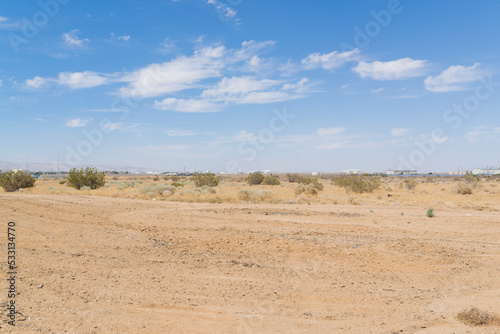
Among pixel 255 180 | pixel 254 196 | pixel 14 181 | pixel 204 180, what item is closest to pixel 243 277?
pixel 254 196

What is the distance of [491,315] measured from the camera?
644cm

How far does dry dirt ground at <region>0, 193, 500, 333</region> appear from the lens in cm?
617

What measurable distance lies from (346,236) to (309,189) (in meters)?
23.1

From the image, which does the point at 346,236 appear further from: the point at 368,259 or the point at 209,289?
the point at 209,289

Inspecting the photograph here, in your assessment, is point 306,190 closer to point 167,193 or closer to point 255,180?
point 167,193

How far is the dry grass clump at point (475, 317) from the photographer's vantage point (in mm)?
6223

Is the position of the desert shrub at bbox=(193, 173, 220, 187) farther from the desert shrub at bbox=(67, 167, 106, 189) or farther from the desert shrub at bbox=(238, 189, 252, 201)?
the desert shrub at bbox=(238, 189, 252, 201)

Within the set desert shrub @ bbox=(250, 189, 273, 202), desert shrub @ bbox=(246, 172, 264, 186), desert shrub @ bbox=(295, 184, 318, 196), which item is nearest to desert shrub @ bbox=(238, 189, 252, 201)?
desert shrub @ bbox=(250, 189, 273, 202)

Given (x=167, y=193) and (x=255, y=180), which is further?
(x=255, y=180)

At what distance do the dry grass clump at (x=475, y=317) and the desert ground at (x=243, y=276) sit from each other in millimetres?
112

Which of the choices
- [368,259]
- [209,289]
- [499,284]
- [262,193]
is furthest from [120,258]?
[262,193]

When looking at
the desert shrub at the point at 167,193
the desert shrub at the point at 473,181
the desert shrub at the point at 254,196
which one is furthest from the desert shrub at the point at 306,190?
the desert shrub at the point at 473,181

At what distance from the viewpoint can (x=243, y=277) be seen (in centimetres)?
853

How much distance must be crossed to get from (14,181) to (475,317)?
136 ft
